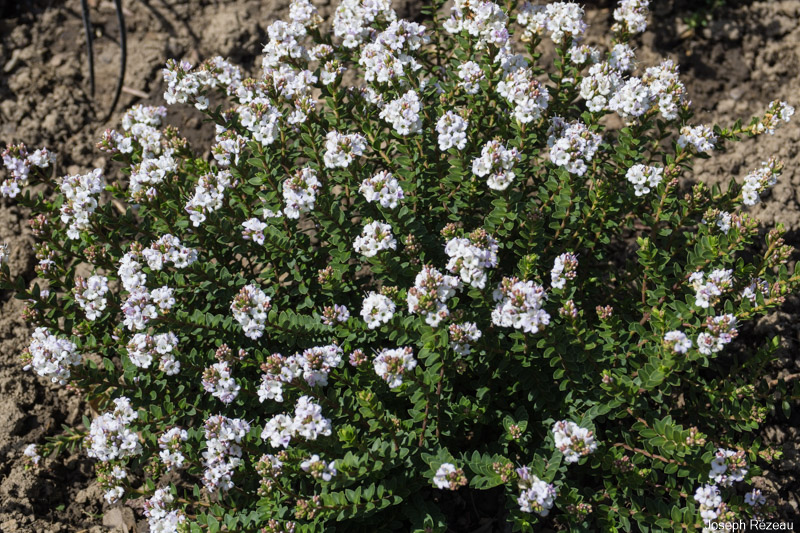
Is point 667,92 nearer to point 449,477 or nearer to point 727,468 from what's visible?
point 727,468

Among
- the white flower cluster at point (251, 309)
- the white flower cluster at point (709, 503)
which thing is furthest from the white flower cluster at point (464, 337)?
the white flower cluster at point (709, 503)

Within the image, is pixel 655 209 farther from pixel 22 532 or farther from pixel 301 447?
pixel 22 532

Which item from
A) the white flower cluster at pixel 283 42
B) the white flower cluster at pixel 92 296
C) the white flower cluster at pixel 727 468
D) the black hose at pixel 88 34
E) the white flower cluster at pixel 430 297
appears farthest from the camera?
the black hose at pixel 88 34

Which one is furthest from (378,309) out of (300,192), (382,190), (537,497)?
(537,497)

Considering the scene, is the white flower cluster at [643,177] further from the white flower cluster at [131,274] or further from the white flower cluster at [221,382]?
the white flower cluster at [131,274]

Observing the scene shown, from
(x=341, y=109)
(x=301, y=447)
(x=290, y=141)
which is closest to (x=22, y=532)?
(x=301, y=447)

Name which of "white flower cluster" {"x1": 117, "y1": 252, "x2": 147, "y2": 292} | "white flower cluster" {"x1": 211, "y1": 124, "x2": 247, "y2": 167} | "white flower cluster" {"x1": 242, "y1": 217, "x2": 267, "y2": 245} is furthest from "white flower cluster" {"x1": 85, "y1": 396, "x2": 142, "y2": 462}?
"white flower cluster" {"x1": 211, "y1": 124, "x2": 247, "y2": 167}
